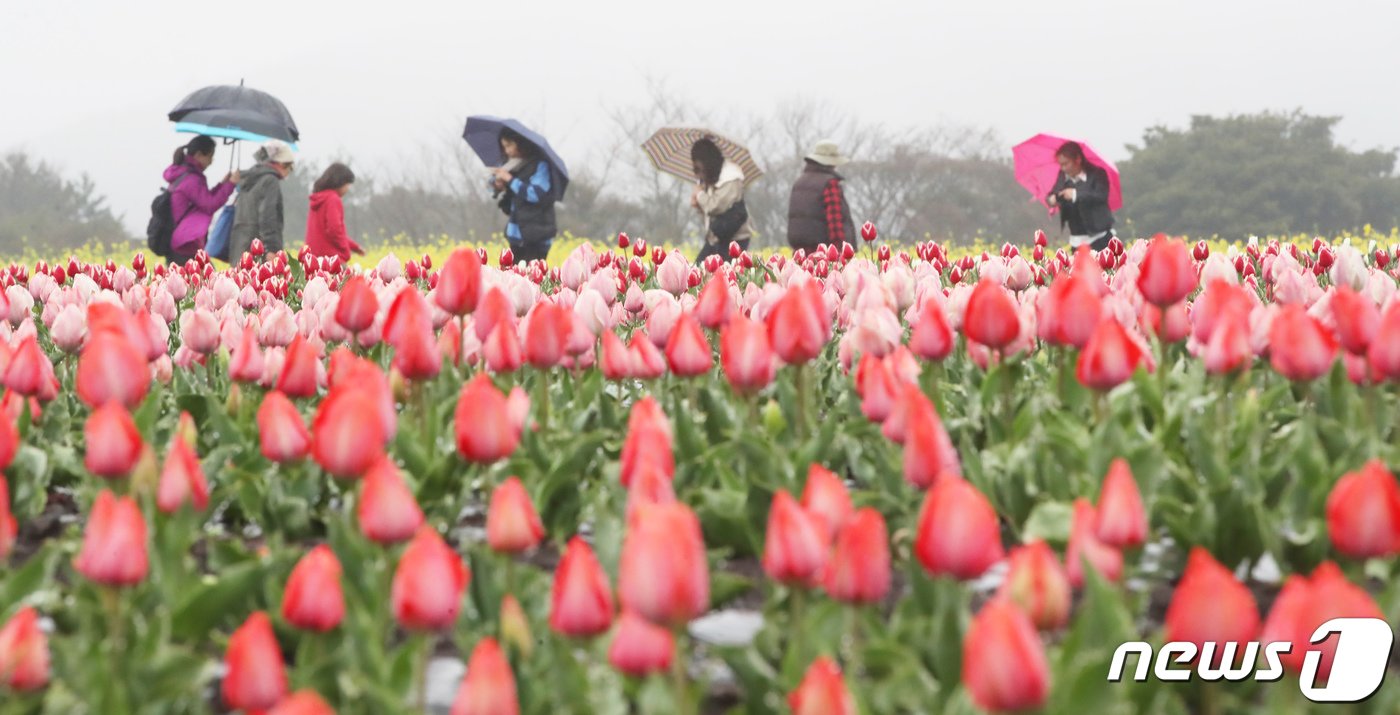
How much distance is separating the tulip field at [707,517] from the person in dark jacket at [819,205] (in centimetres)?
1032

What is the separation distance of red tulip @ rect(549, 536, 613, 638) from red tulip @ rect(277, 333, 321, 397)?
1.55m

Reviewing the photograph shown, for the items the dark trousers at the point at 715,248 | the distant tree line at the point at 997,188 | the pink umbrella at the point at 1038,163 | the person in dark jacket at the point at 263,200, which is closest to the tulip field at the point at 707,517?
the person in dark jacket at the point at 263,200

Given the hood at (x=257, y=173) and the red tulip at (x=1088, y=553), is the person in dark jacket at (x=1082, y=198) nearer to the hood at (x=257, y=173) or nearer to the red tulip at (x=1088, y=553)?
the hood at (x=257, y=173)

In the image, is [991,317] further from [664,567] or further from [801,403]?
[664,567]

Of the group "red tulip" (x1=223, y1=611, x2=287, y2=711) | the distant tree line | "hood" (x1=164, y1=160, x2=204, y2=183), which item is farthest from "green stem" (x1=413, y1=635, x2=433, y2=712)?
the distant tree line

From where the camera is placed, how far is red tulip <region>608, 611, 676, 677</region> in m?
1.64

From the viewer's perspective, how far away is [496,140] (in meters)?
17.1

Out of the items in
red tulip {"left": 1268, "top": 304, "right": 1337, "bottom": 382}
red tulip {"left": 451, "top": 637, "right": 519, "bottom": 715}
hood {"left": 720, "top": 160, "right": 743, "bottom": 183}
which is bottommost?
red tulip {"left": 451, "top": 637, "right": 519, "bottom": 715}

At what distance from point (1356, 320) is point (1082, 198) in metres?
12.0

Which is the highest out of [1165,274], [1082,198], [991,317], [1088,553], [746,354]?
[1082,198]

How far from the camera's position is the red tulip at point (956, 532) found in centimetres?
162

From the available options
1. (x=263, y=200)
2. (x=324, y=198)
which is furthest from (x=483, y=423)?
(x=263, y=200)

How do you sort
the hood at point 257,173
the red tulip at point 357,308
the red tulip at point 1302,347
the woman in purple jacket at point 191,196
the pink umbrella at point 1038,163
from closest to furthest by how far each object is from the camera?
the red tulip at point 1302,347, the red tulip at point 357,308, the hood at point 257,173, the woman in purple jacket at point 191,196, the pink umbrella at point 1038,163

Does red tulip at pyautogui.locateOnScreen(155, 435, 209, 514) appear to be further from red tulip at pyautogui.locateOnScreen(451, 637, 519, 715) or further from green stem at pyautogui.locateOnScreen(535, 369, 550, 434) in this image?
green stem at pyautogui.locateOnScreen(535, 369, 550, 434)
